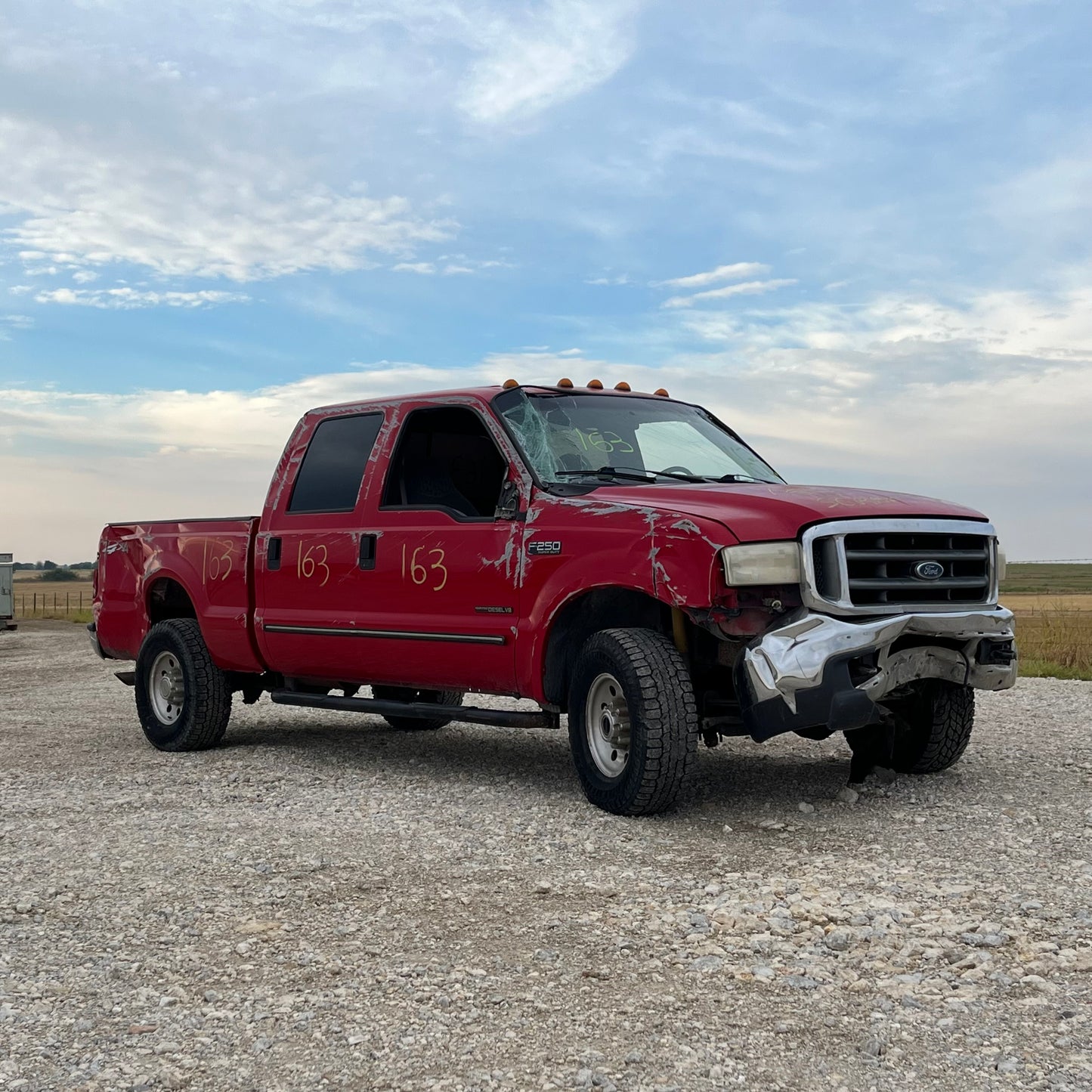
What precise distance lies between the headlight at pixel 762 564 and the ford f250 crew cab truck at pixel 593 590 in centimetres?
1

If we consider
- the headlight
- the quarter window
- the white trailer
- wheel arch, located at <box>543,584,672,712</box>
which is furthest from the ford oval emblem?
the white trailer

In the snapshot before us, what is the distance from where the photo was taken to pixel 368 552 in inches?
301

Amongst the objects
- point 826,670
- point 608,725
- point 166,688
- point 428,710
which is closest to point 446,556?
point 428,710

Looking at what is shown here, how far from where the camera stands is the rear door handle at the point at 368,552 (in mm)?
7602

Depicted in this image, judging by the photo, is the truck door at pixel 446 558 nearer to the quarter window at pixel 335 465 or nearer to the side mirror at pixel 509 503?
the side mirror at pixel 509 503

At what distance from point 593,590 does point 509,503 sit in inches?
30.2

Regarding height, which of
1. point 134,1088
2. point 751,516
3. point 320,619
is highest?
point 751,516

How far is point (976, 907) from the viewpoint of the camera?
15.5 feet

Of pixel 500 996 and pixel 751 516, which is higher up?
pixel 751 516

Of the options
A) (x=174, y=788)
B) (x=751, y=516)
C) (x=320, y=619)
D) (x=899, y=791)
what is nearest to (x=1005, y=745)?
(x=899, y=791)

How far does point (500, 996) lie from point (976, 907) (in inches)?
74.8

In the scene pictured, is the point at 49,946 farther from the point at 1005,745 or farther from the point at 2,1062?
the point at 1005,745

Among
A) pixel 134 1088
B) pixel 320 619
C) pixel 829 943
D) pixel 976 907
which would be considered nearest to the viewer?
pixel 134 1088

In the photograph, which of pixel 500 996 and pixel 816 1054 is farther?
pixel 500 996
